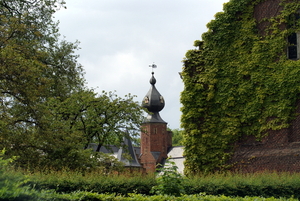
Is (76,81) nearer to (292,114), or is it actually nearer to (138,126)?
(138,126)

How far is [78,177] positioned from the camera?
13.6m

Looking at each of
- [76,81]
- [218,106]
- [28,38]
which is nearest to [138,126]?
[76,81]

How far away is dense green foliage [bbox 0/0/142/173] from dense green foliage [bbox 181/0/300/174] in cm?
554

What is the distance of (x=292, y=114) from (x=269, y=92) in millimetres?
1367

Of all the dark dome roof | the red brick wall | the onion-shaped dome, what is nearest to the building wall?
the onion-shaped dome

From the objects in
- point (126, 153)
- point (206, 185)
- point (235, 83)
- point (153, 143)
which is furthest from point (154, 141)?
point (206, 185)

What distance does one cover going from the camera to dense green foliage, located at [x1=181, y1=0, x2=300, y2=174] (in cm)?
1781

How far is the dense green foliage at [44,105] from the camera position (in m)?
Answer: 15.1

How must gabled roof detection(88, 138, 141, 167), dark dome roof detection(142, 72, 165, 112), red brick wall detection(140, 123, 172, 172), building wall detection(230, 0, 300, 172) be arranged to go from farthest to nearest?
red brick wall detection(140, 123, 172, 172) → dark dome roof detection(142, 72, 165, 112) → gabled roof detection(88, 138, 141, 167) → building wall detection(230, 0, 300, 172)

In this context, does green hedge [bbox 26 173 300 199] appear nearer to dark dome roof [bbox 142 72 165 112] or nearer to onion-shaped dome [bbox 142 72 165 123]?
onion-shaped dome [bbox 142 72 165 123]

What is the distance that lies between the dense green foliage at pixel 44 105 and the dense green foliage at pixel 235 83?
5543 millimetres

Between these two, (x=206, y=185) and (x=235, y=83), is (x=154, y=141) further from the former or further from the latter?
(x=206, y=185)

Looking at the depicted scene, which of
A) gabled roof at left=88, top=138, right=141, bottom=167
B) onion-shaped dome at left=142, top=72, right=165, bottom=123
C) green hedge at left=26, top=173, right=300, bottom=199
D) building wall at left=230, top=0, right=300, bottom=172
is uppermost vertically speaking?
onion-shaped dome at left=142, top=72, right=165, bottom=123

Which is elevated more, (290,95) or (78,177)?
(290,95)
